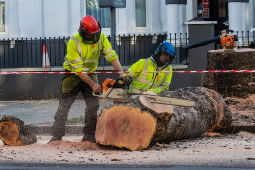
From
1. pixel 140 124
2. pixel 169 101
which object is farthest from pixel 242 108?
pixel 140 124

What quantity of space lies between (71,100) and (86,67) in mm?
531

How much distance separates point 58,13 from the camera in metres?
26.1

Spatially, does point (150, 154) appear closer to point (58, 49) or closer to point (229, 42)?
point (229, 42)

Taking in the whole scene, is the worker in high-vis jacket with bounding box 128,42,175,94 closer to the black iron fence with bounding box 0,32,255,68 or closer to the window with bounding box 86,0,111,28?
the black iron fence with bounding box 0,32,255,68

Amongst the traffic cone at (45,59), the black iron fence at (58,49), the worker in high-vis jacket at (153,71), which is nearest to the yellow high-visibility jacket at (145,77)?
the worker in high-vis jacket at (153,71)

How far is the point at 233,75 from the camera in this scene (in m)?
17.0

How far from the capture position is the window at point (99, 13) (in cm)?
2659

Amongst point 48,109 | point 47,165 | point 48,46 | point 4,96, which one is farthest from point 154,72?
point 48,46

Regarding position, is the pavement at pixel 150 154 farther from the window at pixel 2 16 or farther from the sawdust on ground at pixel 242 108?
the window at pixel 2 16

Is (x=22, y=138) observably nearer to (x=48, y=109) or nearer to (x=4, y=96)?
(x=48, y=109)

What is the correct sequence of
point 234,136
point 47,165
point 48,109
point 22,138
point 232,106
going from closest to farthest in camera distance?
point 47,165
point 22,138
point 234,136
point 232,106
point 48,109

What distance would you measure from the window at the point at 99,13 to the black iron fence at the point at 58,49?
3.45 feet

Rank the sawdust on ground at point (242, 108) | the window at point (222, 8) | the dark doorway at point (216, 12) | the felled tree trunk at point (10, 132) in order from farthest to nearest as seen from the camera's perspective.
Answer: the window at point (222, 8)
the dark doorway at point (216, 12)
the sawdust on ground at point (242, 108)
the felled tree trunk at point (10, 132)

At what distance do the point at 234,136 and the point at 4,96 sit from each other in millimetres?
9138
